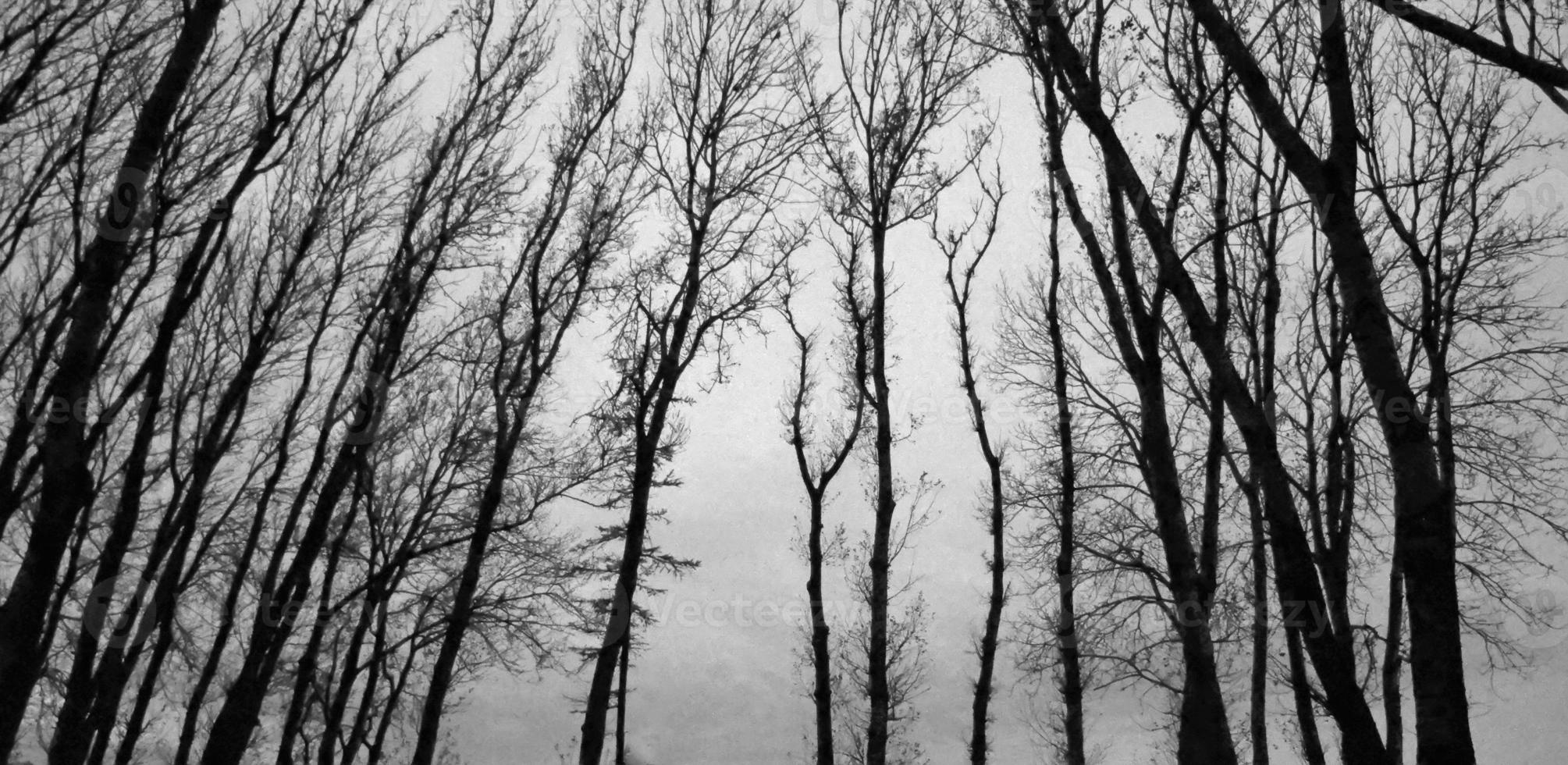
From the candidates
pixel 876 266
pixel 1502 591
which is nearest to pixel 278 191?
pixel 876 266

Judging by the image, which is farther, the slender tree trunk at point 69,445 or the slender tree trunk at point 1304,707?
the slender tree trunk at point 1304,707

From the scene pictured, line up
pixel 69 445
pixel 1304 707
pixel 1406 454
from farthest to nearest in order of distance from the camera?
pixel 1304 707, pixel 69 445, pixel 1406 454

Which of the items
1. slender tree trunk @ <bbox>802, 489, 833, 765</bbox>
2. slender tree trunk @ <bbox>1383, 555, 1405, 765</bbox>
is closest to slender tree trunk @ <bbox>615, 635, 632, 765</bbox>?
slender tree trunk @ <bbox>802, 489, 833, 765</bbox>

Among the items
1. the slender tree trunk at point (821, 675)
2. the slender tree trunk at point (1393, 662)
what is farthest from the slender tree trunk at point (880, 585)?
the slender tree trunk at point (1393, 662)

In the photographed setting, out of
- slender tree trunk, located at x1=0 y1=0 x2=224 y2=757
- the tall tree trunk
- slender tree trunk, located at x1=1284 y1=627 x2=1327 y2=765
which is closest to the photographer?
the tall tree trunk

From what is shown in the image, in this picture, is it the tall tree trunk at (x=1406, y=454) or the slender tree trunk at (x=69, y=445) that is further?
the slender tree trunk at (x=69, y=445)

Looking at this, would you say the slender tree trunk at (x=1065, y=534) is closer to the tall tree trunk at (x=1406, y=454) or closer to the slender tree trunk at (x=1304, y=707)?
the slender tree trunk at (x=1304, y=707)

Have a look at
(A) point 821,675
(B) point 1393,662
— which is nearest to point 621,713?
(A) point 821,675

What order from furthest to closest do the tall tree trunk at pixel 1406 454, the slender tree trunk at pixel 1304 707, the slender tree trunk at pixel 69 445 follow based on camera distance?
the slender tree trunk at pixel 1304 707 → the slender tree trunk at pixel 69 445 → the tall tree trunk at pixel 1406 454

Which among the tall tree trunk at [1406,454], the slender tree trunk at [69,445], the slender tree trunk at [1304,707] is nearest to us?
the tall tree trunk at [1406,454]

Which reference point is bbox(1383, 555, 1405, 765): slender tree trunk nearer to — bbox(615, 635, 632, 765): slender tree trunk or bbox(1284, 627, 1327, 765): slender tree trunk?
bbox(1284, 627, 1327, 765): slender tree trunk

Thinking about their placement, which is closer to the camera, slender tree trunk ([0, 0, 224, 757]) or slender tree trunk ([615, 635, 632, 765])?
slender tree trunk ([0, 0, 224, 757])

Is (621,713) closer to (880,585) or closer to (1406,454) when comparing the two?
(880,585)

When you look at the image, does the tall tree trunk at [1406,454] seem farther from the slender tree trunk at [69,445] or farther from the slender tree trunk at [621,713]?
the slender tree trunk at [621,713]
